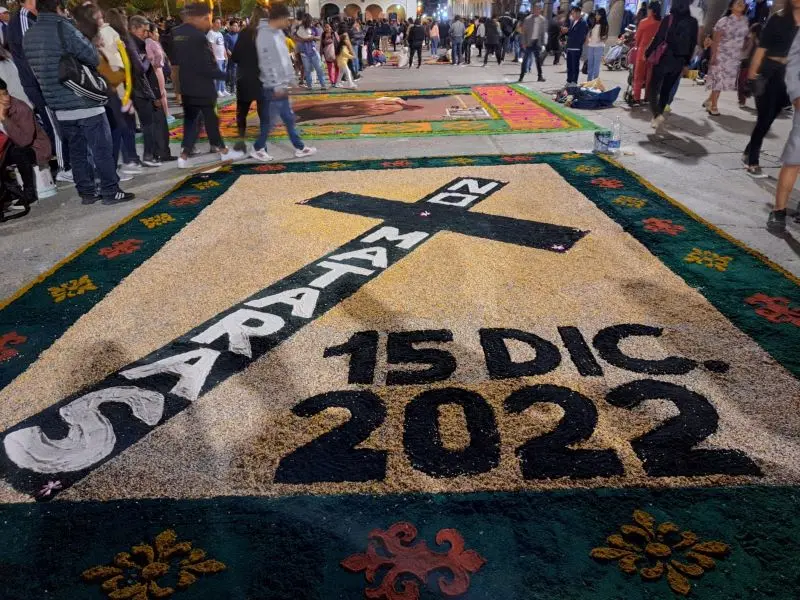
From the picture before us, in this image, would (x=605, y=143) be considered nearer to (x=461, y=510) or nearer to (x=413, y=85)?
(x=461, y=510)

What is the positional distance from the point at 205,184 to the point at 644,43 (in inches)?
283

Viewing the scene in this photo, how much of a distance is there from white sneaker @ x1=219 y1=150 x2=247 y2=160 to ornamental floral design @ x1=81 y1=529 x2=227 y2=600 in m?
5.44

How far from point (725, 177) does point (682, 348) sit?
3408 millimetres

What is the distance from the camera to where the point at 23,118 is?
470cm

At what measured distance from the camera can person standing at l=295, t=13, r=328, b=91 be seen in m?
Result: 12.0

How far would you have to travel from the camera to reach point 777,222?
383cm

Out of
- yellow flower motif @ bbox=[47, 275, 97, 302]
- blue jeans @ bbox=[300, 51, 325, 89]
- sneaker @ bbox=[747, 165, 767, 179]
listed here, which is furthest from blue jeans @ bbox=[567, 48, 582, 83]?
yellow flower motif @ bbox=[47, 275, 97, 302]

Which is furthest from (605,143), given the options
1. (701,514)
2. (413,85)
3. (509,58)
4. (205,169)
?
(509,58)

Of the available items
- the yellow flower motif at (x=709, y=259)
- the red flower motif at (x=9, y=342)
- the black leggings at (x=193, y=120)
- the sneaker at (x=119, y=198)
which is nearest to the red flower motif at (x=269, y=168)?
the black leggings at (x=193, y=120)

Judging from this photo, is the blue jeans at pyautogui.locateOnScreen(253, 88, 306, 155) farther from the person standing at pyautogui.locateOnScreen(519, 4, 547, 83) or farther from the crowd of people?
the person standing at pyautogui.locateOnScreen(519, 4, 547, 83)

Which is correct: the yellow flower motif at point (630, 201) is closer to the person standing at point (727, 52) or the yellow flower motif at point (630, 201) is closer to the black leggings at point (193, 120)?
the black leggings at point (193, 120)

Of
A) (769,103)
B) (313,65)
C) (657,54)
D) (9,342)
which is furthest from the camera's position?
(313,65)

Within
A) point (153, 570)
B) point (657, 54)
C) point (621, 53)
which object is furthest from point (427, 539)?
point (621, 53)

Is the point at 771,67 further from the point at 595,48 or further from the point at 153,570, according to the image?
the point at 595,48
